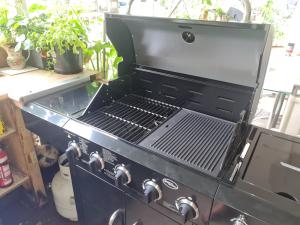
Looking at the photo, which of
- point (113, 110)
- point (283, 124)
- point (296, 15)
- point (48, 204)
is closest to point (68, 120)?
point (113, 110)

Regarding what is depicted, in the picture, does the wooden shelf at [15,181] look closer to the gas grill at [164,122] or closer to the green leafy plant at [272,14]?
the gas grill at [164,122]

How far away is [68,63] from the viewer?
1.40 m

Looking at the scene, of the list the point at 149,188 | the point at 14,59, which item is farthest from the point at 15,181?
the point at 149,188

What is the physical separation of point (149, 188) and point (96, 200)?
456 millimetres

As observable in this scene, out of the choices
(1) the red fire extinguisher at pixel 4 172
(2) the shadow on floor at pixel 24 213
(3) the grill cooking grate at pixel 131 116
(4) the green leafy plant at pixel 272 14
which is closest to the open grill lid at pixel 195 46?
(3) the grill cooking grate at pixel 131 116

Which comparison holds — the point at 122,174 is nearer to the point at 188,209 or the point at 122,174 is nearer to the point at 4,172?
the point at 188,209

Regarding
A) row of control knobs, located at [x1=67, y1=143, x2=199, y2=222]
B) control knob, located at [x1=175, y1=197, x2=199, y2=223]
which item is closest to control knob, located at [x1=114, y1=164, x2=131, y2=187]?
row of control knobs, located at [x1=67, y1=143, x2=199, y2=222]

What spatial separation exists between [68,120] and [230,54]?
0.74 metres

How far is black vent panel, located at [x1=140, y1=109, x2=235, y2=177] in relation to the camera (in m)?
0.76

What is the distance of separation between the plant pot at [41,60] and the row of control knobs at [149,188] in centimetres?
80

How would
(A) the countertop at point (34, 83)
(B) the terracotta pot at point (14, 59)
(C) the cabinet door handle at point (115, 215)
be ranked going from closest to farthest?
(C) the cabinet door handle at point (115, 215)
(A) the countertop at point (34, 83)
(B) the terracotta pot at point (14, 59)

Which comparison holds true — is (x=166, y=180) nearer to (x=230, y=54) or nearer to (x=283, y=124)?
(x=230, y=54)

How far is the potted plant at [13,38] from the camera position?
1.36 meters

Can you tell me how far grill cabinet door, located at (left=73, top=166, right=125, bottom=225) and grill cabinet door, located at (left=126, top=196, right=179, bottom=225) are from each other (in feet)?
0.12
